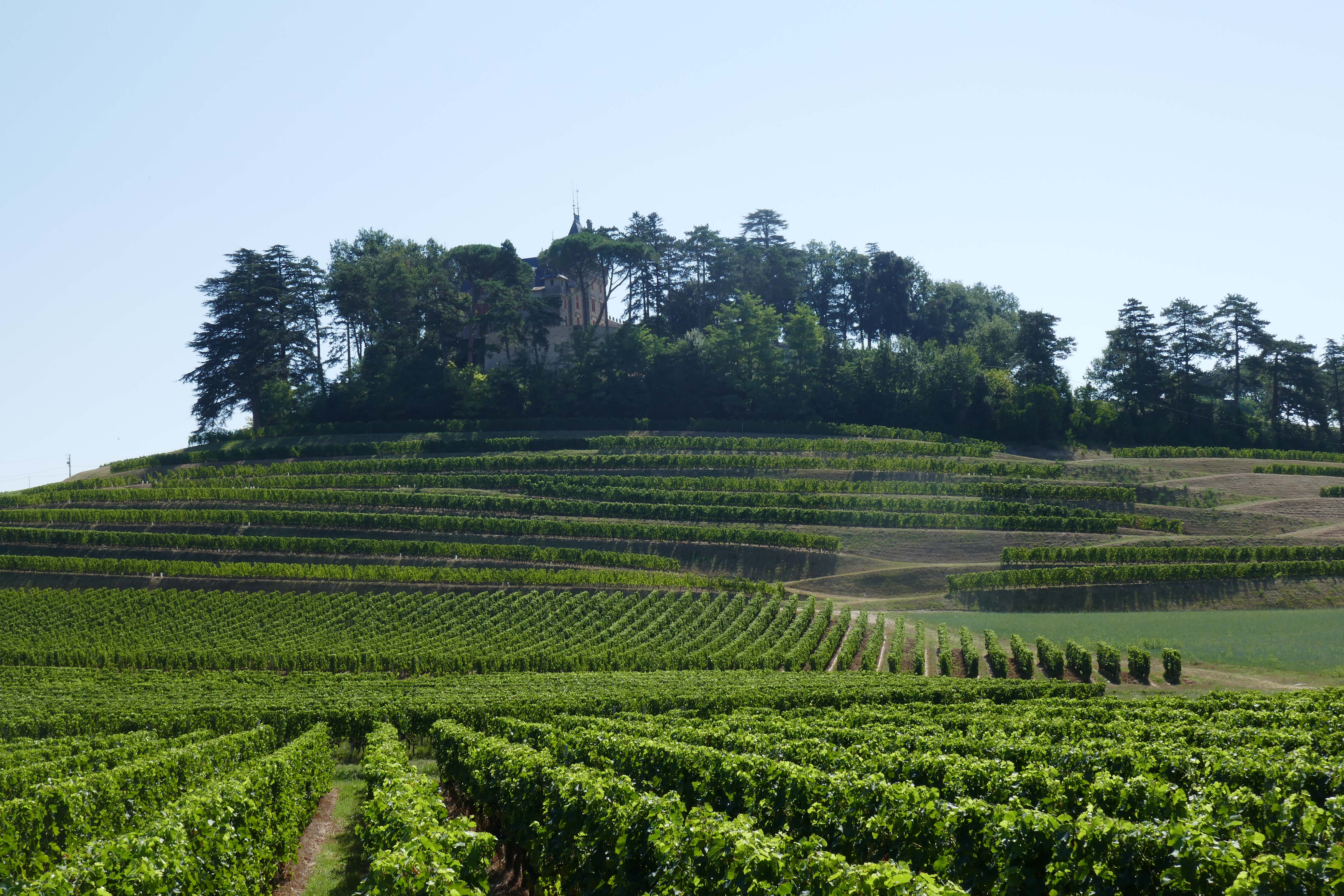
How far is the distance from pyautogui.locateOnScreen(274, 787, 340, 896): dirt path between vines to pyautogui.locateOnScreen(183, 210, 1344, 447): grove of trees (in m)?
64.4

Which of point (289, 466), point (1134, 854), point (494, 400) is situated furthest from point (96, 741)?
point (494, 400)

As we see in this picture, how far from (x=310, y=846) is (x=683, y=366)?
70374 mm

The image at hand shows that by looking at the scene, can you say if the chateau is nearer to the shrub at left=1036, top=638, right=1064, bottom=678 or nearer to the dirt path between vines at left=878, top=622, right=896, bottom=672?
the dirt path between vines at left=878, top=622, right=896, bottom=672

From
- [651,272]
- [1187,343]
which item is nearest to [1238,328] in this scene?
[1187,343]

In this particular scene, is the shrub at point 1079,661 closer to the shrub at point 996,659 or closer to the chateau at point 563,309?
the shrub at point 996,659

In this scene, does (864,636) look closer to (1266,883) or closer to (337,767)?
(337,767)

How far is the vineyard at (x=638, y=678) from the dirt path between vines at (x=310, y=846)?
0.32 ft

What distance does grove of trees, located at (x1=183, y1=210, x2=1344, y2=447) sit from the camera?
257 feet

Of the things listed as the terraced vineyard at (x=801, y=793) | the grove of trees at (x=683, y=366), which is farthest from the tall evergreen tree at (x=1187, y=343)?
the terraced vineyard at (x=801, y=793)

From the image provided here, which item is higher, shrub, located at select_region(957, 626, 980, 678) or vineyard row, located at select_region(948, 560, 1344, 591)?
vineyard row, located at select_region(948, 560, 1344, 591)

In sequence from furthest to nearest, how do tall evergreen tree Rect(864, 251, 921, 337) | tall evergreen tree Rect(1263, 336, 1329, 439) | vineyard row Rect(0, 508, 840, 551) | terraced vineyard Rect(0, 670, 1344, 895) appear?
1. tall evergreen tree Rect(864, 251, 921, 337)
2. tall evergreen tree Rect(1263, 336, 1329, 439)
3. vineyard row Rect(0, 508, 840, 551)
4. terraced vineyard Rect(0, 670, 1344, 895)

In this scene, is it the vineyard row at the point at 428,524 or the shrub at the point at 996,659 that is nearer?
the shrub at the point at 996,659

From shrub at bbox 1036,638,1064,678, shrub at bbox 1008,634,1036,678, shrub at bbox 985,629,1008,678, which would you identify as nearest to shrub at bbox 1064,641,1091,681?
shrub at bbox 1036,638,1064,678

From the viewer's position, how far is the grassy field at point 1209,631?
99.4ft
